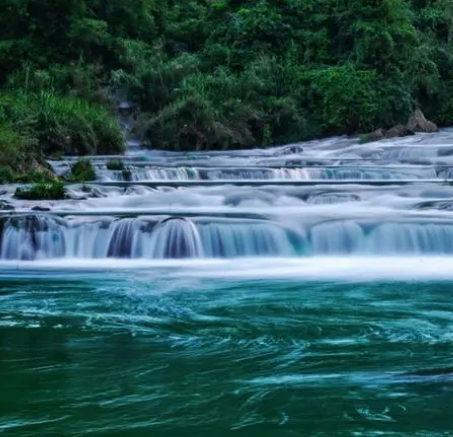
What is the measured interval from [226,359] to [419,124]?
20945 mm

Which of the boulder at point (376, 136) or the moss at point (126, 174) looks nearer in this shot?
the moss at point (126, 174)

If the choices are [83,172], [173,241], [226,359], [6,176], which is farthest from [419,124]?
[226,359]

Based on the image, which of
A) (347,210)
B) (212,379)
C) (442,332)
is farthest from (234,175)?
(212,379)

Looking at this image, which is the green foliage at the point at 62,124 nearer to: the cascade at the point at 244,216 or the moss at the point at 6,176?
the moss at the point at 6,176

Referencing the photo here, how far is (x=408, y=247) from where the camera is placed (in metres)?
11.2

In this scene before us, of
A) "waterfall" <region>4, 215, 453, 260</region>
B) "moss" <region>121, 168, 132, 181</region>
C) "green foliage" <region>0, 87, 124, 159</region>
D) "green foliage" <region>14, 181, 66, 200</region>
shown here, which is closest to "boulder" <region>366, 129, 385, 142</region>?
"green foliage" <region>0, 87, 124, 159</region>

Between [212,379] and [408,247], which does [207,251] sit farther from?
[212,379]

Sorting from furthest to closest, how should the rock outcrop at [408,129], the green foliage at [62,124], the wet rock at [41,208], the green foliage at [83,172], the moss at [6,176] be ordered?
the rock outcrop at [408,129] < the green foliage at [62,124] < the green foliage at [83,172] < the moss at [6,176] < the wet rock at [41,208]

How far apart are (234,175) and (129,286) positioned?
836cm

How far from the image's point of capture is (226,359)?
599 centimetres

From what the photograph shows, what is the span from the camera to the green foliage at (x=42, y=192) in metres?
14.2

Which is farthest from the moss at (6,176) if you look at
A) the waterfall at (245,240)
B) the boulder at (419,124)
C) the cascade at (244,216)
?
the boulder at (419,124)

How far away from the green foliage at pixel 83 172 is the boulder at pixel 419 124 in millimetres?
11450

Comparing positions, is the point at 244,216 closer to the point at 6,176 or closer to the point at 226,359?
the point at 226,359
